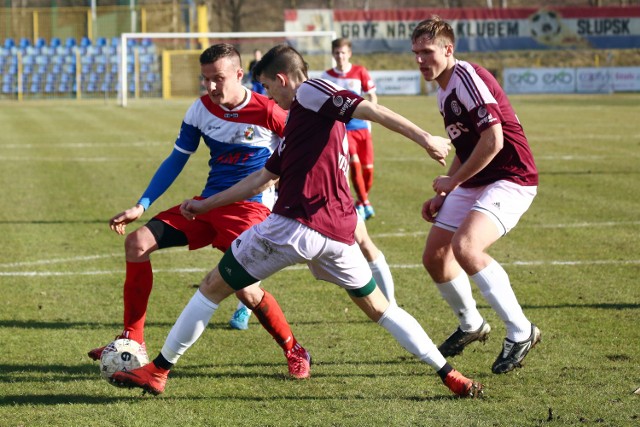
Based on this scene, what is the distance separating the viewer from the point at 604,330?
276 inches

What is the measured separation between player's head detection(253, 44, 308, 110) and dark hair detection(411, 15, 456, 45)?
2.98 feet

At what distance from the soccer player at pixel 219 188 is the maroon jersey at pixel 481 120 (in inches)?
44.1

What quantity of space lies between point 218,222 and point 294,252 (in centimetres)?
123

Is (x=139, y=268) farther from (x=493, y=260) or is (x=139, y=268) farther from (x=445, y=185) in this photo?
(x=493, y=260)

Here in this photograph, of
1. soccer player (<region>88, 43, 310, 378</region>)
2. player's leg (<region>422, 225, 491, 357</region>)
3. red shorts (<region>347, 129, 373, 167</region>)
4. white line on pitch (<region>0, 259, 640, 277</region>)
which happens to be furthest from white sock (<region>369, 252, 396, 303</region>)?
red shorts (<region>347, 129, 373, 167</region>)

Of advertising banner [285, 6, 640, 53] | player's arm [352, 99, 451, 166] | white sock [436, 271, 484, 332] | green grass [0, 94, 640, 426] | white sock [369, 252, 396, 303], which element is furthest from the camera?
advertising banner [285, 6, 640, 53]

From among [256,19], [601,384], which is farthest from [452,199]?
[256,19]

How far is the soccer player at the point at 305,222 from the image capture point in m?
5.13

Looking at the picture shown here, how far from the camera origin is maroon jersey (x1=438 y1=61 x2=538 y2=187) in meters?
5.79

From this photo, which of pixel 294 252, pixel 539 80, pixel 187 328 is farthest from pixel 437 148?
pixel 539 80

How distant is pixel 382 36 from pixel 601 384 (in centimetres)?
4660

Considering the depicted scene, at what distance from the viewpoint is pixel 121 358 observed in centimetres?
562

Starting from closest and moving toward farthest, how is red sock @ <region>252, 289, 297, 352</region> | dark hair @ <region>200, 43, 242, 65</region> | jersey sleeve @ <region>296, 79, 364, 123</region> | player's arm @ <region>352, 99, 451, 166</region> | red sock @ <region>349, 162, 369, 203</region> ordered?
player's arm @ <region>352, 99, 451, 166</region> < jersey sleeve @ <region>296, 79, 364, 123</region> < dark hair @ <region>200, 43, 242, 65</region> < red sock @ <region>252, 289, 297, 352</region> < red sock @ <region>349, 162, 369, 203</region>

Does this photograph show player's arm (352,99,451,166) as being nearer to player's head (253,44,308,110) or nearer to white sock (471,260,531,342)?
player's head (253,44,308,110)
